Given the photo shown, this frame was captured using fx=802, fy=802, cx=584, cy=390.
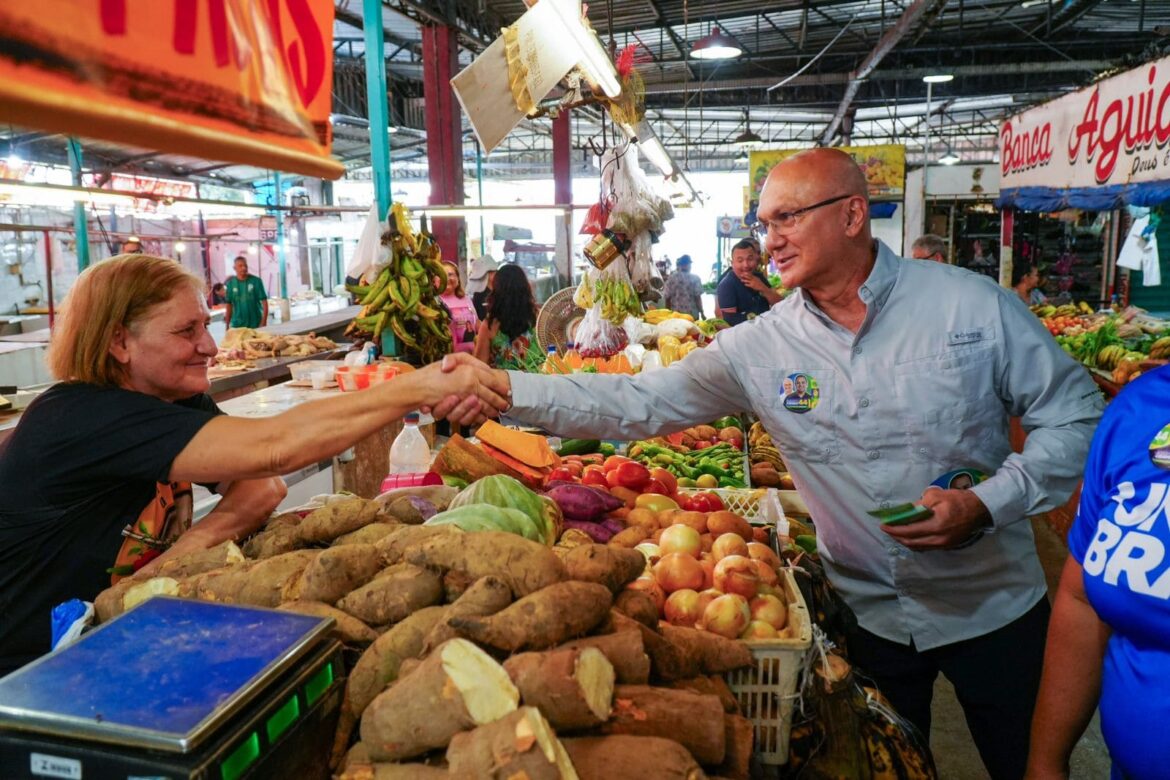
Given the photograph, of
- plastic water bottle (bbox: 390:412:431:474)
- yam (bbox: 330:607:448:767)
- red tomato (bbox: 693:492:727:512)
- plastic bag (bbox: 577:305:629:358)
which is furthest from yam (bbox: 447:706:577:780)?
plastic bag (bbox: 577:305:629:358)

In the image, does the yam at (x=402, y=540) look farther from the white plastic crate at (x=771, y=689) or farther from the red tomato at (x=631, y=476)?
the red tomato at (x=631, y=476)

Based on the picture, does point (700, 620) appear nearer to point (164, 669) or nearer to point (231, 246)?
point (164, 669)

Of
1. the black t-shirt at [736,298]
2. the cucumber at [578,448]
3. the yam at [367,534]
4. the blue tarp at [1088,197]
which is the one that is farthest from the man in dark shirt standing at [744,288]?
the yam at [367,534]

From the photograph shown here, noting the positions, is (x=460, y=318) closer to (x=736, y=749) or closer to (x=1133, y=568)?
(x=736, y=749)

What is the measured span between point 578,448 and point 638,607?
2571 mm

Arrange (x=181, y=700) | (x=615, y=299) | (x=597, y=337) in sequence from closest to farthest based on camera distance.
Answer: (x=181, y=700) < (x=615, y=299) < (x=597, y=337)

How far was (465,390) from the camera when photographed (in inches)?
99.7

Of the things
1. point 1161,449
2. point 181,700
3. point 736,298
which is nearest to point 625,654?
point 181,700

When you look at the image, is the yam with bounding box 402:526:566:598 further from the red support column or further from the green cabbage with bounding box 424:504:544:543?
the red support column

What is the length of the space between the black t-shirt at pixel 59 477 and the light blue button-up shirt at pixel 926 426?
5.72 feet

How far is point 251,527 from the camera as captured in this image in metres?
2.47

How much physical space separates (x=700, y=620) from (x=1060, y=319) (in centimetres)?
935

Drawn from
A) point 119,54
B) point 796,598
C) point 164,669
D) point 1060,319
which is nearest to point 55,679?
point 164,669

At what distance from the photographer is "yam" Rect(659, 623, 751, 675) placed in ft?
5.52
